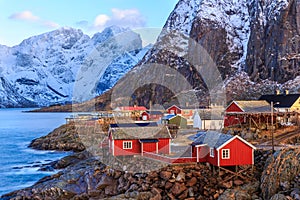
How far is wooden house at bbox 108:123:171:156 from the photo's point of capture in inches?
1459

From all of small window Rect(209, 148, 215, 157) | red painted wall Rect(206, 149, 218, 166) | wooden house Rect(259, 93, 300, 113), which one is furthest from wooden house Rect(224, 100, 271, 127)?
small window Rect(209, 148, 215, 157)

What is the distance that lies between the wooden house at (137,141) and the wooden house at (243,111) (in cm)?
1420

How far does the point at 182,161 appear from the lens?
1283 inches

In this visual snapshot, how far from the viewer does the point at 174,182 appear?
30.8 meters

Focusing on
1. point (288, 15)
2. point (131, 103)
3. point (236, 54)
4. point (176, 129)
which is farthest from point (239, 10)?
point (176, 129)

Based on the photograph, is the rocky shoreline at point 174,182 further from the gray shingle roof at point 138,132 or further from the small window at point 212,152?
the gray shingle roof at point 138,132

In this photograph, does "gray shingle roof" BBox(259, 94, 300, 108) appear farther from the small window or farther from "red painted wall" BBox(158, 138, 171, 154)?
the small window

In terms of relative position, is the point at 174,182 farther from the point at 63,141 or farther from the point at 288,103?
the point at 63,141

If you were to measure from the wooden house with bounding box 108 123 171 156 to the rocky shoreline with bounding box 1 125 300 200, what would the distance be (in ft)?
5.03

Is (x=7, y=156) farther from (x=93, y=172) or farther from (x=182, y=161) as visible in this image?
(x=182, y=161)

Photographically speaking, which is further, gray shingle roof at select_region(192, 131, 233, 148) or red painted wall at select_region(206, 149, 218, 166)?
gray shingle roof at select_region(192, 131, 233, 148)

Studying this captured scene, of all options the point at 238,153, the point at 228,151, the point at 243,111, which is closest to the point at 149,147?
the point at 228,151

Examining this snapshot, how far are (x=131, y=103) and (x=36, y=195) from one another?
122860 mm

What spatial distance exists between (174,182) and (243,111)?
21.8m
